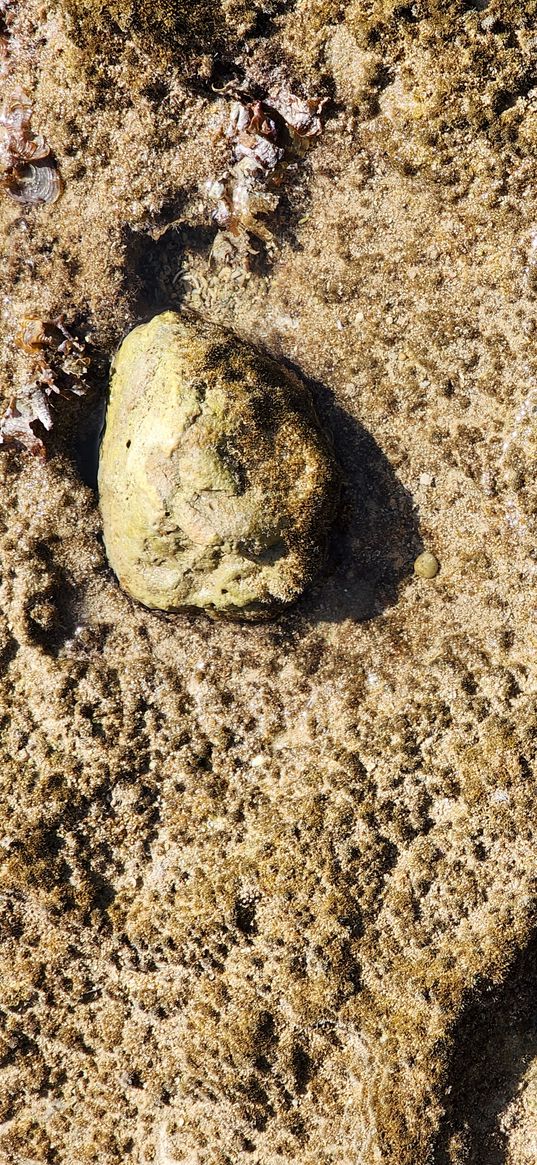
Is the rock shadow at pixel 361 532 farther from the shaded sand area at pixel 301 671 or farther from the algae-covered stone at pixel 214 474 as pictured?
the algae-covered stone at pixel 214 474

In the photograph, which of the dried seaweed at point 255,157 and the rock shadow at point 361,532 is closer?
the dried seaweed at point 255,157

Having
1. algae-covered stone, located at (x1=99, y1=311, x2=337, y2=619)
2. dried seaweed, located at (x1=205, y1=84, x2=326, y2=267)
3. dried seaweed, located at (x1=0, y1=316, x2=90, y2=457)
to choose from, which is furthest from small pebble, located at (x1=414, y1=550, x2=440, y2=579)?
dried seaweed, located at (x1=0, y1=316, x2=90, y2=457)

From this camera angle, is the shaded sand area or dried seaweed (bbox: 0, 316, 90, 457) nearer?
the shaded sand area

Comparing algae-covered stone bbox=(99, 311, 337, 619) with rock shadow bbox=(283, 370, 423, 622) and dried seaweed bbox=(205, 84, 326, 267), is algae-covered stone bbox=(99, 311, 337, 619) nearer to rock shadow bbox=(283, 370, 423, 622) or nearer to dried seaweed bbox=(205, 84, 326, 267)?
rock shadow bbox=(283, 370, 423, 622)

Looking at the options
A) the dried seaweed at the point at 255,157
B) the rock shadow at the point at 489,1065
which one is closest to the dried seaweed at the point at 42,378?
the dried seaweed at the point at 255,157

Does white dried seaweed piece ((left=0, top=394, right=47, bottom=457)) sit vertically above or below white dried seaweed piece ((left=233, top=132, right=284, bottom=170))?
below

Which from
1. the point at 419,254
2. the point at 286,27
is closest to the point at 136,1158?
the point at 419,254
